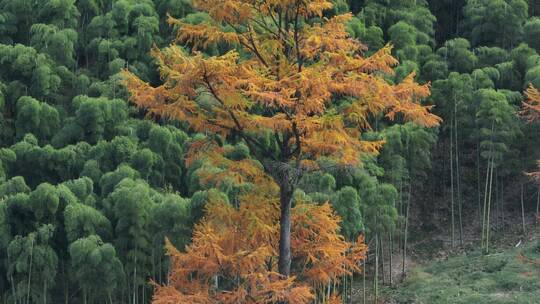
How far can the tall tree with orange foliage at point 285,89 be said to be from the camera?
5.04 m

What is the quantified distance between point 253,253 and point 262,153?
1.24 metres

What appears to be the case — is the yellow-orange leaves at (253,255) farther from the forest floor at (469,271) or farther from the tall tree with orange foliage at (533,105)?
the forest floor at (469,271)

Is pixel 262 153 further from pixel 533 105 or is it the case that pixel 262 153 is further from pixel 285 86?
pixel 533 105

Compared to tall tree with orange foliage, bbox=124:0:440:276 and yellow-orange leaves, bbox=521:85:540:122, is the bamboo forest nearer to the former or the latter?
tall tree with orange foliage, bbox=124:0:440:276

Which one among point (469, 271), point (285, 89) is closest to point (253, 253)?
point (285, 89)

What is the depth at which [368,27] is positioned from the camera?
19.0 metres

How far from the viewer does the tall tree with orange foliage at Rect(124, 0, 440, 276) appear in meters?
5.04

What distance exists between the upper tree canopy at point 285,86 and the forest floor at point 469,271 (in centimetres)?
820

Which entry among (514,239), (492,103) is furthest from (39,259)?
(514,239)

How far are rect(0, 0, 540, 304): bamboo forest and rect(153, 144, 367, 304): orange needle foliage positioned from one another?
0.02 metres

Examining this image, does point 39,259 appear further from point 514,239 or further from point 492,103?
point 514,239

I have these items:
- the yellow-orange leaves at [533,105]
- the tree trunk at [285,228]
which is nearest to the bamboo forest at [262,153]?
the tree trunk at [285,228]

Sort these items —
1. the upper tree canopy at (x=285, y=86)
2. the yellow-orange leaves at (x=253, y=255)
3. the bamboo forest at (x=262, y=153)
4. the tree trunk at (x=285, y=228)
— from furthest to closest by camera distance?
the tree trunk at (x=285, y=228) → the bamboo forest at (x=262, y=153) → the yellow-orange leaves at (x=253, y=255) → the upper tree canopy at (x=285, y=86)

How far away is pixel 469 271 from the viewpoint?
14.5 m
